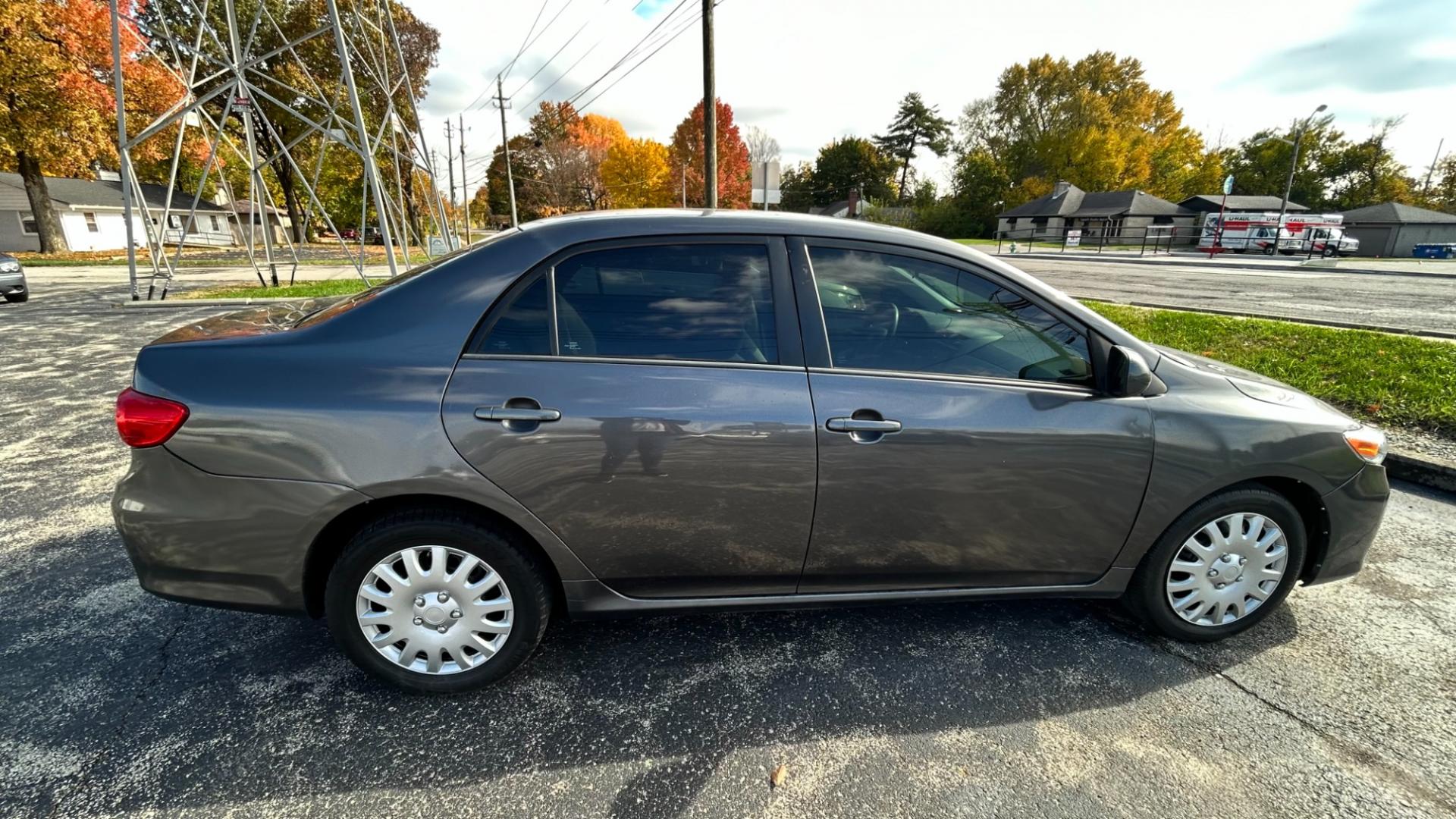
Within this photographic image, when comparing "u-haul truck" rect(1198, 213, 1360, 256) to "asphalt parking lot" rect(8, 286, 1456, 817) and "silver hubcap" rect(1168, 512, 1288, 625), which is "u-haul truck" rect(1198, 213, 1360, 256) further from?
"asphalt parking lot" rect(8, 286, 1456, 817)

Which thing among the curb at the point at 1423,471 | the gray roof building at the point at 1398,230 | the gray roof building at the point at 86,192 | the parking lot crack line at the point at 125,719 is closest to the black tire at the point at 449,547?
the parking lot crack line at the point at 125,719

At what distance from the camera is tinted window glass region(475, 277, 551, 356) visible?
2115 millimetres

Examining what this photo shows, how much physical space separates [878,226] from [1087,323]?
87 cm

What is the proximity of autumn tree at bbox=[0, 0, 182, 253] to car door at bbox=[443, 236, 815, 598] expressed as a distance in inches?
1205

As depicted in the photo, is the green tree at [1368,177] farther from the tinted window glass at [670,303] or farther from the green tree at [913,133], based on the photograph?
the tinted window glass at [670,303]

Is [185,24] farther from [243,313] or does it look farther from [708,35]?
[243,313]

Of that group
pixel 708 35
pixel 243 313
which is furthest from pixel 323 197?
pixel 243 313

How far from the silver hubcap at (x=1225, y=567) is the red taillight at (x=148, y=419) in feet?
11.8

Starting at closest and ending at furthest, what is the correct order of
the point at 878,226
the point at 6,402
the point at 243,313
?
the point at 878,226 < the point at 243,313 < the point at 6,402

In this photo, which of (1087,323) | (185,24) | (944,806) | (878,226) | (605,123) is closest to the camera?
(944,806)

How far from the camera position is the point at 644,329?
7.21 feet

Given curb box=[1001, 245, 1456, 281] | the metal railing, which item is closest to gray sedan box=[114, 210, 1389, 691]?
curb box=[1001, 245, 1456, 281]

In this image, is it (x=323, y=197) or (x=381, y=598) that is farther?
(x=323, y=197)

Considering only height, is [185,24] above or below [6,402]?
above
